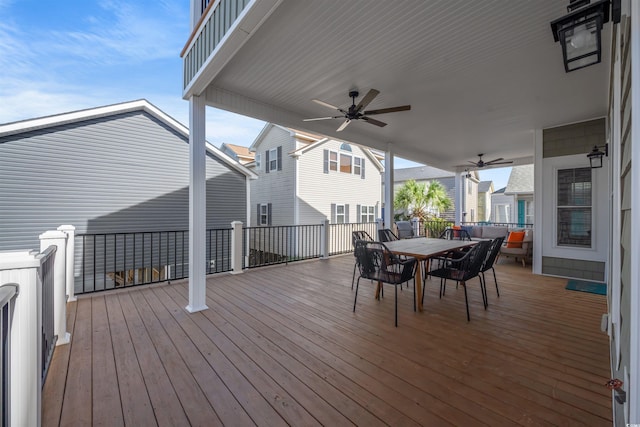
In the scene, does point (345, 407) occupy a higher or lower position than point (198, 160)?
lower

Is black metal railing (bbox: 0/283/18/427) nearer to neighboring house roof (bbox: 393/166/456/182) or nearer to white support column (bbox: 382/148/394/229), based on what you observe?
white support column (bbox: 382/148/394/229)

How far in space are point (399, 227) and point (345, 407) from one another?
23.1 feet

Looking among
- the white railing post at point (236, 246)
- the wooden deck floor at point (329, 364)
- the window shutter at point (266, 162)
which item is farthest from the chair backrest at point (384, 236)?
the window shutter at point (266, 162)

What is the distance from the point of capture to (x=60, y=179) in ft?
22.1

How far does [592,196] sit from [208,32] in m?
6.31

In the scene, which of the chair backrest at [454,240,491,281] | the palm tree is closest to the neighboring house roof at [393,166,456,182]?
the palm tree

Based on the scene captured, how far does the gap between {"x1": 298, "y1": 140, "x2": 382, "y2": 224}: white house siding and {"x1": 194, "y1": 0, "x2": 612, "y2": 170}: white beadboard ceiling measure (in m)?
5.41

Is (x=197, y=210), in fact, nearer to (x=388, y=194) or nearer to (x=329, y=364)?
(x=329, y=364)

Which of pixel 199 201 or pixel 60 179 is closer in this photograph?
pixel 199 201

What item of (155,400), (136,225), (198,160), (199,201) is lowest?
(155,400)

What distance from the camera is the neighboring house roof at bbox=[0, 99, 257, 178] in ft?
20.1

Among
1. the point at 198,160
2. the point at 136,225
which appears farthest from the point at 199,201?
the point at 136,225

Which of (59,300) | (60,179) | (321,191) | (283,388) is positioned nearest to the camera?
(283,388)

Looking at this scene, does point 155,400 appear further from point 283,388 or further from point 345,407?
point 345,407
